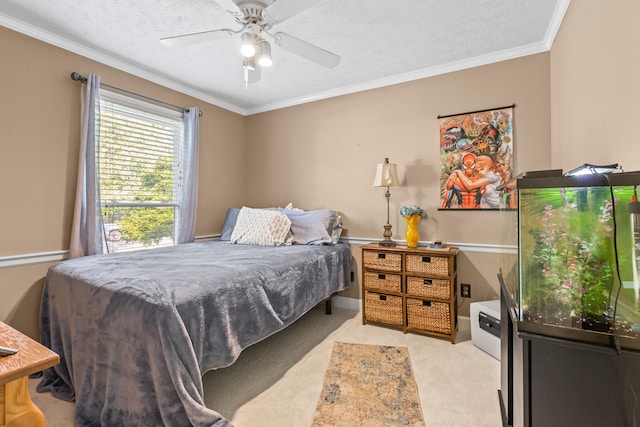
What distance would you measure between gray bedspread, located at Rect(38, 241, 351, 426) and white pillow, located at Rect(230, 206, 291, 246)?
77cm

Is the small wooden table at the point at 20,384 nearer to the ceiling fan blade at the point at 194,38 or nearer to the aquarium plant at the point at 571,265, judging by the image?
the aquarium plant at the point at 571,265

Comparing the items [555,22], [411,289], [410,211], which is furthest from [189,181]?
[555,22]

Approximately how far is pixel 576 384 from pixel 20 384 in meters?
1.46

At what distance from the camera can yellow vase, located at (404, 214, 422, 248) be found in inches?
108

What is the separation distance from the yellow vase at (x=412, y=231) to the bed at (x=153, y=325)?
1.19 m

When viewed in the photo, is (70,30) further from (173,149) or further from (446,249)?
(446,249)

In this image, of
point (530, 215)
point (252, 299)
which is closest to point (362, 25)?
point (530, 215)

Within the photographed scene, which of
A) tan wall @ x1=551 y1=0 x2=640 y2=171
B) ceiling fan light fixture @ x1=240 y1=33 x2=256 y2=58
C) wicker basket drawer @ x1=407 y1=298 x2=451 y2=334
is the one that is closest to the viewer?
tan wall @ x1=551 y1=0 x2=640 y2=171

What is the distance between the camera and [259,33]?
1832 mm

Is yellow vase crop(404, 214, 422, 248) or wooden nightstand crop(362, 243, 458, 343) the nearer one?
wooden nightstand crop(362, 243, 458, 343)

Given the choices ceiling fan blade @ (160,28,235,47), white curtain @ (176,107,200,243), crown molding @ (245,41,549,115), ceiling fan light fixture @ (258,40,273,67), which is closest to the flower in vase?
crown molding @ (245,41,549,115)

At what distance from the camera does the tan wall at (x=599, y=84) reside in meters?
1.12

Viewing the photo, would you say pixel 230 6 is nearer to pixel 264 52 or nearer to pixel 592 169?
pixel 264 52

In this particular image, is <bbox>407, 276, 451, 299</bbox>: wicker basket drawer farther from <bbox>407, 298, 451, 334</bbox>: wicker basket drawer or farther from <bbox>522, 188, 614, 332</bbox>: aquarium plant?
<bbox>522, 188, 614, 332</bbox>: aquarium plant
